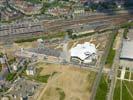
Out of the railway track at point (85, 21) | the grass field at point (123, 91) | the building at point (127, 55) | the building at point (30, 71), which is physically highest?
the railway track at point (85, 21)

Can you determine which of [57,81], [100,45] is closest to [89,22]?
[100,45]

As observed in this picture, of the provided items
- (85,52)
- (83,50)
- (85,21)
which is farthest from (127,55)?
(85,21)

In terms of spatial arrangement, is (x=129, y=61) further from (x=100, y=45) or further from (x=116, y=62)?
(x=100, y=45)

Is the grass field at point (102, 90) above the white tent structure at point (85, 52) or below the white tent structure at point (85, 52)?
below

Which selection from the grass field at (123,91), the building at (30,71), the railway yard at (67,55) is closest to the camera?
the grass field at (123,91)

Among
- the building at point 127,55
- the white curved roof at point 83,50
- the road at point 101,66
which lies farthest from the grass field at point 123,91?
the white curved roof at point 83,50

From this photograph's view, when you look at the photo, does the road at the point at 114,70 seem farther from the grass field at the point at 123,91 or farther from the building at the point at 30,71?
the building at the point at 30,71

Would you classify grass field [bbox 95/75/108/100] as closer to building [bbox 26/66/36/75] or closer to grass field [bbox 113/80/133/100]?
grass field [bbox 113/80/133/100]

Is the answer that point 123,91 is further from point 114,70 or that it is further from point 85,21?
point 85,21
